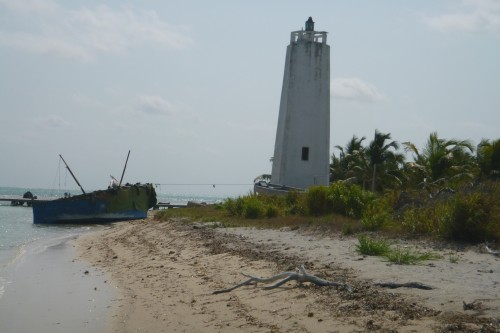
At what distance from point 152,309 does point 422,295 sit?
419 centimetres

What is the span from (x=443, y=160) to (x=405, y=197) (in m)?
11.7

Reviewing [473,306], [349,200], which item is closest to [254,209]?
[349,200]

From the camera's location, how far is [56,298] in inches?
454

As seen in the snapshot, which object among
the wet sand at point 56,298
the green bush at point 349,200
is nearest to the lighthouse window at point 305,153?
the green bush at point 349,200

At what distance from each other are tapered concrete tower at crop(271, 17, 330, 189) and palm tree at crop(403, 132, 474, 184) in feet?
17.2

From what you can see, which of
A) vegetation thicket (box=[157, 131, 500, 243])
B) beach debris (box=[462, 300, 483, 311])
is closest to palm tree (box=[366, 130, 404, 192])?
vegetation thicket (box=[157, 131, 500, 243])

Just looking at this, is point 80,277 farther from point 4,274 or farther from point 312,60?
point 312,60

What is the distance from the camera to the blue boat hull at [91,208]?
40.7 meters

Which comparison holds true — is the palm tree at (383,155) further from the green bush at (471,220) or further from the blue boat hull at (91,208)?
the green bush at (471,220)

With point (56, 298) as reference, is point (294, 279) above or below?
above

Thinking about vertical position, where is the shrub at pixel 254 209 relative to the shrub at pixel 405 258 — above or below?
above

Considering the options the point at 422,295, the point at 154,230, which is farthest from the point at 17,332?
the point at 154,230

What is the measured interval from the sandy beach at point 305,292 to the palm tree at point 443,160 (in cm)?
1594

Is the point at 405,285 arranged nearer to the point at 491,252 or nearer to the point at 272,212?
the point at 491,252
